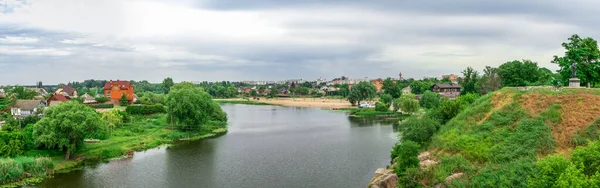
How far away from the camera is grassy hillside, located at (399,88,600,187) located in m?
24.4

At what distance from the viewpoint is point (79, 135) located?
1517 inches

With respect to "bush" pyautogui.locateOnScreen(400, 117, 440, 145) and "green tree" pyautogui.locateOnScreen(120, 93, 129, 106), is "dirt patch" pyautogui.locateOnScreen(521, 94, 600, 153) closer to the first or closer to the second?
"bush" pyautogui.locateOnScreen(400, 117, 440, 145)

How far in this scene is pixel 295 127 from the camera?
69438 millimetres

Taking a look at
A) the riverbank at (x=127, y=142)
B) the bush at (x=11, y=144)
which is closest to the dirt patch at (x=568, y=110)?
the riverbank at (x=127, y=142)

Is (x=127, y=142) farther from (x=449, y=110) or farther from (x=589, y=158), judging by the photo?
(x=589, y=158)

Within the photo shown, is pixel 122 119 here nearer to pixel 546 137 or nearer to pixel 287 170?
pixel 287 170

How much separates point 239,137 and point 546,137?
39.9 metres

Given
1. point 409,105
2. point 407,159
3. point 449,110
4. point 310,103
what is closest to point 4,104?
point 407,159

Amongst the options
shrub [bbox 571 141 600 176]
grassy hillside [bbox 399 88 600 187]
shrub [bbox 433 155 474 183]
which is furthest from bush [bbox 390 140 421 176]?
shrub [bbox 571 141 600 176]

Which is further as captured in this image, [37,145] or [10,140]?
[37,145]

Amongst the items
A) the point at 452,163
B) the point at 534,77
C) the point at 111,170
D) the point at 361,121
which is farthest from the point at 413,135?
the point at 361,121

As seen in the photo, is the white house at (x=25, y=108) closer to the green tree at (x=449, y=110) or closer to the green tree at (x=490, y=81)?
the green tree at (x=449, y=110)

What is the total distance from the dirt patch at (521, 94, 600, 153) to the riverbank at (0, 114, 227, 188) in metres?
38.8

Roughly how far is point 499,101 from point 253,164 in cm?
2297
